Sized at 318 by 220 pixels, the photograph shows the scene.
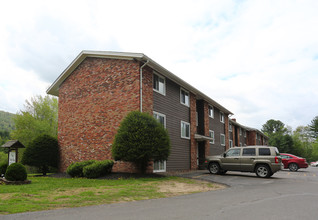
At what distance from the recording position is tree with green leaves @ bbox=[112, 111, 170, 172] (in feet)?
43.2

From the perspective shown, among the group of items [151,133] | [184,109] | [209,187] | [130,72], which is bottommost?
[209,187]

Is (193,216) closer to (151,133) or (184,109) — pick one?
(151,133)

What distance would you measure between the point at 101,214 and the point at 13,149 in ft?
33.6

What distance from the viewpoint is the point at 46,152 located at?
18672 millimetres

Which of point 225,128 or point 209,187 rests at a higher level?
point 225,128

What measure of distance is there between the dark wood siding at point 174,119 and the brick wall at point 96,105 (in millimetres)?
1597

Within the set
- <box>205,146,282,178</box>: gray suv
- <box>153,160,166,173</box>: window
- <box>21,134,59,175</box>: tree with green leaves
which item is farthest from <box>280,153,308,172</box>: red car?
<box>21,134,59,175</box>: tree with green leaves

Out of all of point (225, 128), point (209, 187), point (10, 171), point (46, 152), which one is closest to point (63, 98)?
point (46, 152)

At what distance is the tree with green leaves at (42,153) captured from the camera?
18000mm

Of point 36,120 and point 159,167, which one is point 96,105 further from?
point 36,120

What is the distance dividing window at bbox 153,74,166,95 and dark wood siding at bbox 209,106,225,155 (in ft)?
31.0

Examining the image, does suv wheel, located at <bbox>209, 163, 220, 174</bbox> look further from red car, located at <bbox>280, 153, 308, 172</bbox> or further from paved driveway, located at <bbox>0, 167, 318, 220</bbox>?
red car, located at <bbox>280, 153, 308, 172</bbox>

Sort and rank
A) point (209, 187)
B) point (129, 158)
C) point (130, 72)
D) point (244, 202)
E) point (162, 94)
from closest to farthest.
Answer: point (244, 202) → point (209, 187) → point (129, 158) → point (130, 72) → point (162, 94)

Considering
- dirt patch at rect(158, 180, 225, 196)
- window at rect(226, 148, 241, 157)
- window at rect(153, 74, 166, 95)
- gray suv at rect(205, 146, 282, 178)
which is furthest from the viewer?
window at rect(153, 74, 166, 95)
